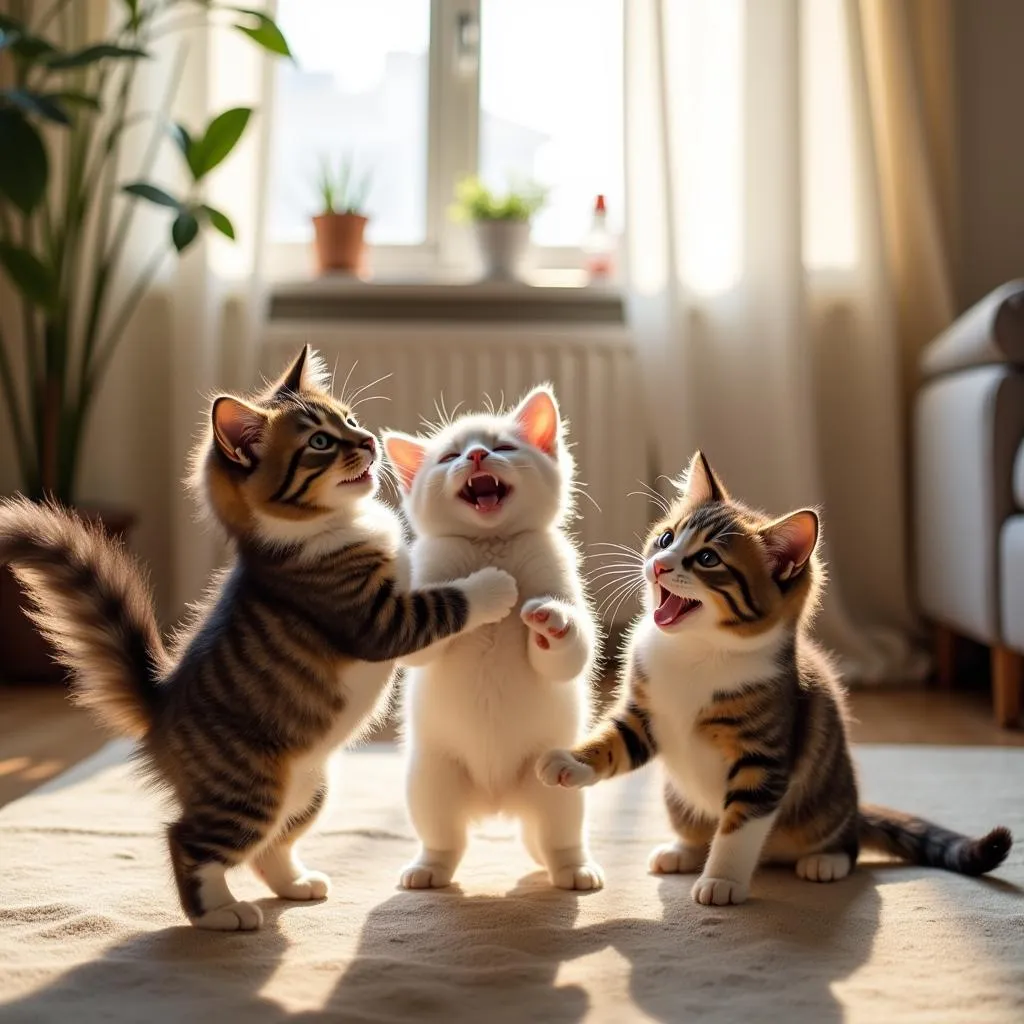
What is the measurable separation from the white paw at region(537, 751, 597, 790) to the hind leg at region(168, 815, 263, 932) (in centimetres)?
34

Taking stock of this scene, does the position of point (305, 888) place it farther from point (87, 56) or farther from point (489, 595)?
point (87, 56)

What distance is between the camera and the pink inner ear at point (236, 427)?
1.48 meters

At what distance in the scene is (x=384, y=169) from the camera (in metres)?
3.95

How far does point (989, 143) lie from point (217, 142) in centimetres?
216

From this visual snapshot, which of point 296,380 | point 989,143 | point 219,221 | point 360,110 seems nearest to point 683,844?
point 296,380

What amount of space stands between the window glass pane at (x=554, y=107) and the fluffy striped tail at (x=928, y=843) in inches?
95.0

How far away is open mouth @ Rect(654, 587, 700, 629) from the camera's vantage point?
61.7 inches

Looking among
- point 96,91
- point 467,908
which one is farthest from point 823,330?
point 467,908

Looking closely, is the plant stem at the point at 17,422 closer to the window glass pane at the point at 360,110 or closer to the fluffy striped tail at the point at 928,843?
the window glass pane at the point at 360,110

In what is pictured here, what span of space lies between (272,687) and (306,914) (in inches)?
11.4

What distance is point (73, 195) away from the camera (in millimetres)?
3289

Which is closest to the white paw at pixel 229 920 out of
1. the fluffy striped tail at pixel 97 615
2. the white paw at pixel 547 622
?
the fluffy striped tail at pixel 97 615

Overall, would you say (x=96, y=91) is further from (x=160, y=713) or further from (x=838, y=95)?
(x=160, y=713)

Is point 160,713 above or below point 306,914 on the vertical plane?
above
